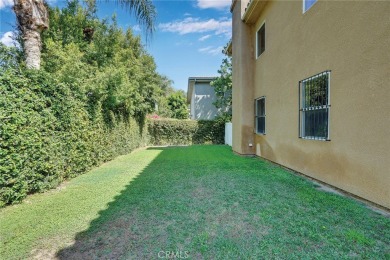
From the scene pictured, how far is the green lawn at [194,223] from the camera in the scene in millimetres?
2875

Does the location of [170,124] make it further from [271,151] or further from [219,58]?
[271,151]

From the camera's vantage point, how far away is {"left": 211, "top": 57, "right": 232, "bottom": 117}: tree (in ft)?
61.3

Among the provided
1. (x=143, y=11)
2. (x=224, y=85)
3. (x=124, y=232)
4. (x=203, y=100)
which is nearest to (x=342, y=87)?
(x=124, y=232)

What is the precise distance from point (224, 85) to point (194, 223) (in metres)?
16.3

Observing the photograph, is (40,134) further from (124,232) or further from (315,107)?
(315,107)

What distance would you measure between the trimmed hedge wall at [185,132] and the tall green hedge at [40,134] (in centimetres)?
1163

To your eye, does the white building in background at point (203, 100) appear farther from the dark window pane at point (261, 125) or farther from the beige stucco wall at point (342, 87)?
the beige stucco wall at point (342, 87)

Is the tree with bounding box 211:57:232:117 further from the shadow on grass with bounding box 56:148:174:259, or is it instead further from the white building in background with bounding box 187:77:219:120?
the shadow on grass with bounding box 56:148:174:259

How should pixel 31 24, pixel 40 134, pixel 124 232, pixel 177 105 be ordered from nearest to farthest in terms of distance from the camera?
1. pixel 124 232
2. pixel 40 134
3. pixel 31 24
4. pixel 177 105

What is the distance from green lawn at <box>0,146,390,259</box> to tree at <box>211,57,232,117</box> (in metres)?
13.8

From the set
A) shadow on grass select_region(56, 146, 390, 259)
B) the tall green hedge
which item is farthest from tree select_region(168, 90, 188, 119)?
shadow on grass select_region(56, 146, 390, 259)

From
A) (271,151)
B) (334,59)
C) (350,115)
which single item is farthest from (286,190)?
(271,151)

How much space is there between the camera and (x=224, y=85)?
18.9 metres

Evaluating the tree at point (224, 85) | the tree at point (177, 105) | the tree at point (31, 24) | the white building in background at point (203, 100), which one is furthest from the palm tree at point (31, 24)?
the tree at point (177, 105)
